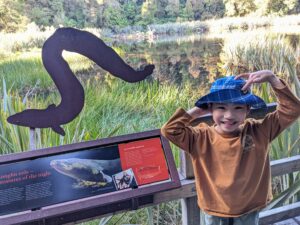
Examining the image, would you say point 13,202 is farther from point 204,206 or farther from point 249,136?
point 249,136

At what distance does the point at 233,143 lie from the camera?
3.44 feet

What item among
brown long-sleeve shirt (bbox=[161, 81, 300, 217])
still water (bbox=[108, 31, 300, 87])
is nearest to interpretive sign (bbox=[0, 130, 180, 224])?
brown long-sleeve shirt (bbox=[161, 81, 300, 217])

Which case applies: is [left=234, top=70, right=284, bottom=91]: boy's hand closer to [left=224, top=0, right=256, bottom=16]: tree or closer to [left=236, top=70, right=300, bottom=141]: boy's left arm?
[left=236, top=70, right=300, bottom=141]: boy's left arm

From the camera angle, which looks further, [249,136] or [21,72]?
[21,72]

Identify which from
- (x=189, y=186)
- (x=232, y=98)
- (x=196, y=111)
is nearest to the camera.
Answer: (x=232, y=98)

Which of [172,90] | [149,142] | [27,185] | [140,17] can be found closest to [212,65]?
[172,90]

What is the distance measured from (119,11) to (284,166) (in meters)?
2.37

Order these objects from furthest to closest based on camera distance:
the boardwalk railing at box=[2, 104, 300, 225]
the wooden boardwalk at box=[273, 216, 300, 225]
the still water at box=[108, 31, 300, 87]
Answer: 1. the still water at box=[108, 31, 300, 87]
2. the wooden boardwalk at box=[273, 216, 300, 225]
3. the boardwalk railing at box=[2, 104, 300, 225]

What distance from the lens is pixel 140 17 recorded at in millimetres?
3240

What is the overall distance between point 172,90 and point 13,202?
2.67m

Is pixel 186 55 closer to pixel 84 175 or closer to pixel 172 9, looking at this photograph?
pixel 172 9

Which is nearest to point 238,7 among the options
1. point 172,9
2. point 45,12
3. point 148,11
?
point 172,9

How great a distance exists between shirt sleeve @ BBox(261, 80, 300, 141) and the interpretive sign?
1.37 ft

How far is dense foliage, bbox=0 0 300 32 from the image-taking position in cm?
308
